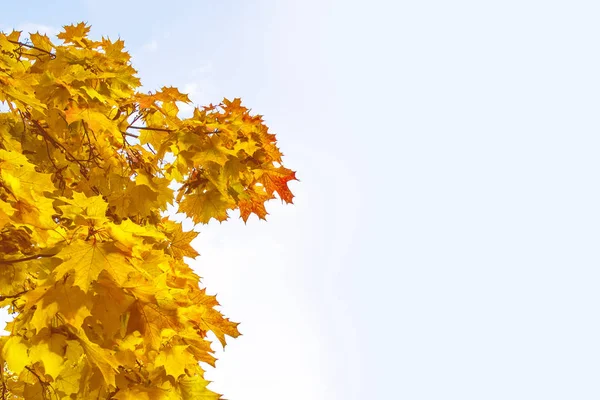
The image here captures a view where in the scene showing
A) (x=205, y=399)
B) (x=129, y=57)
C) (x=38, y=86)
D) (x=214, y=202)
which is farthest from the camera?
(x=129, y=57)

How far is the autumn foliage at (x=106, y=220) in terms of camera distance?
7.48 feet

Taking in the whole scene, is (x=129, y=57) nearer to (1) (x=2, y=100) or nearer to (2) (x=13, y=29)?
(2) (x=13, y=29)

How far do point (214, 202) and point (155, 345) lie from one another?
1.74 metres

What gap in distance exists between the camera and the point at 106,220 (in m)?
2.25

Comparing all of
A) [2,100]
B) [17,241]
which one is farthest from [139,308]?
[2,100]

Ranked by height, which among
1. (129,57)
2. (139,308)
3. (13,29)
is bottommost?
(139,308)

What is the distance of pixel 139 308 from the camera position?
2.48m

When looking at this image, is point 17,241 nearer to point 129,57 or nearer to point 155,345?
point 155,345

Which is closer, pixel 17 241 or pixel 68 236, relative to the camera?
pixel 68 236

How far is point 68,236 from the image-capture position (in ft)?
7.67

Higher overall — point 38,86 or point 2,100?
point 38,86

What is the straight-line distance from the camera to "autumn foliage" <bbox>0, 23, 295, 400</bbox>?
2281mm

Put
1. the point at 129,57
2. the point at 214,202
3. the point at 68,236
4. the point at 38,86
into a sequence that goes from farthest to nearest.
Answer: the point at 129,57
the point at 214,202
the point at 38,86
the point at 68,236

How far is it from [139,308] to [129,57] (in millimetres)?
2849
